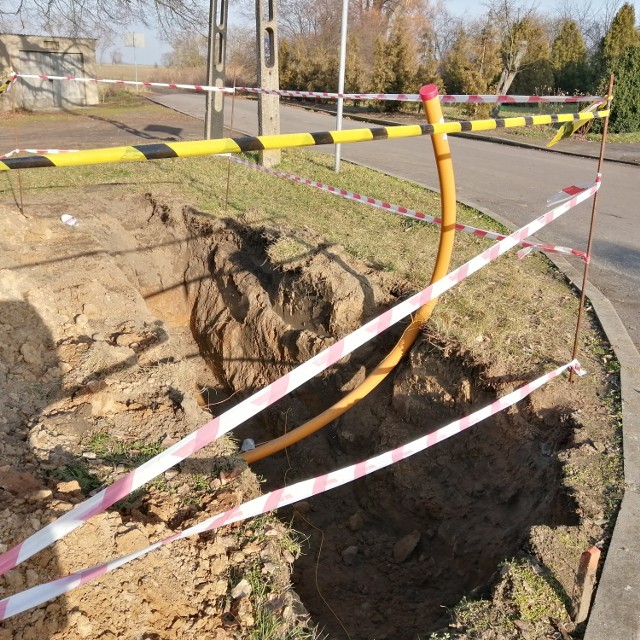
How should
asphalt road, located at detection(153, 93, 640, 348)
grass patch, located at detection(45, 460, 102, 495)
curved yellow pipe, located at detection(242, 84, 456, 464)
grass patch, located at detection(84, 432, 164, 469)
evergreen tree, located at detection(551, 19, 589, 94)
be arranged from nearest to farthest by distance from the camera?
grass patch, located at detection(45, 460, 102, 495)
grass patch, located at detection(84, 432, 164, 469)
curved yellow pipe, located at detection(242, 84, 456, 464)
asphalt road, located at detection(153, 93, 640, 348)
evergreen tree, located at detection(551, 19, 589, 94)

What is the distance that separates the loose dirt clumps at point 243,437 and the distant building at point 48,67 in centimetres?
2095

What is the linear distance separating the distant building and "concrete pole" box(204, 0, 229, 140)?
14.8 meters

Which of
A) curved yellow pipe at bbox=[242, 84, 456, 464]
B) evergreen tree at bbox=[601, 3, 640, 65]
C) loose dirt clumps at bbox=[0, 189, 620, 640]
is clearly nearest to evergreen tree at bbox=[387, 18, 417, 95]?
evergreen tree at bbox=[601, 3, 640, 65]

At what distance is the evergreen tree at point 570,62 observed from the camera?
91.6 ft

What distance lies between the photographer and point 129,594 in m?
2.65

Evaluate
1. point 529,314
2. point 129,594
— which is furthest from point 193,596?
point 529,314

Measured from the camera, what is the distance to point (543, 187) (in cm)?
1109

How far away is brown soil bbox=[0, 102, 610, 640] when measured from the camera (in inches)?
110

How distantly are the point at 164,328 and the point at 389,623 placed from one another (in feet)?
10.3

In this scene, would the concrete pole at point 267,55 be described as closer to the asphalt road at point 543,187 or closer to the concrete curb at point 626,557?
the asphalt road at point 543,187

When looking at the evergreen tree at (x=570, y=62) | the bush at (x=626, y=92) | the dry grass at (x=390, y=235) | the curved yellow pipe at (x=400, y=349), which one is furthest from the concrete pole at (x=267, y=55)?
the evergreen tree at (x=570, y=62)

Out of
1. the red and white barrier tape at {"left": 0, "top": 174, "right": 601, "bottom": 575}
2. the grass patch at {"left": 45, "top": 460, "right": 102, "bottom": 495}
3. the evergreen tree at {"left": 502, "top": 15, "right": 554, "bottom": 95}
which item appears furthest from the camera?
the evergreen tree at {"left": 502, "top": 15, "right": 554, "bottom": 95}

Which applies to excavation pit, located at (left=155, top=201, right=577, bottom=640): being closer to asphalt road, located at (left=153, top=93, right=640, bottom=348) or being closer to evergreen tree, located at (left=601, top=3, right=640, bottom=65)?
asphalt road, located at (left=153, top=93, right=640, bottom=348)

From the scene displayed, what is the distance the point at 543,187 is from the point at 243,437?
7.90m
